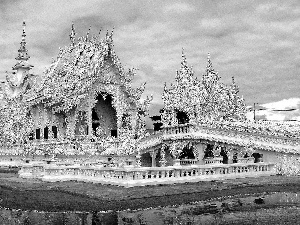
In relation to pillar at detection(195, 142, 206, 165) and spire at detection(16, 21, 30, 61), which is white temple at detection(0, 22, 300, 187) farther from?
spire at detection(16, 21, 30, 61)

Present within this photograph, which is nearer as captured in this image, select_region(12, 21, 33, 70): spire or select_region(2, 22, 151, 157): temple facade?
select_region(2, 22, 151, 157): temple facade

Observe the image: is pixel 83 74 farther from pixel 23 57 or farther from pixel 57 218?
pixel 57 218

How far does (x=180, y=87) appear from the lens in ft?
101

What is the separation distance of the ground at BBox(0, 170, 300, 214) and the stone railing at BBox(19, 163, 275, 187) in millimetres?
560

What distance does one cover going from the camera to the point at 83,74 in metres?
32.5

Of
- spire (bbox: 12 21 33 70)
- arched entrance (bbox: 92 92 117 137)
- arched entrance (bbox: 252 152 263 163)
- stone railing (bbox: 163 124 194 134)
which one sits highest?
spire (bbox: 12 21 33 70)

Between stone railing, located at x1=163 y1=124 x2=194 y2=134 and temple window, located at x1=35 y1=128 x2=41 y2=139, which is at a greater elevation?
temple window, located at x1=35 y1=128 x2=41 y2=139

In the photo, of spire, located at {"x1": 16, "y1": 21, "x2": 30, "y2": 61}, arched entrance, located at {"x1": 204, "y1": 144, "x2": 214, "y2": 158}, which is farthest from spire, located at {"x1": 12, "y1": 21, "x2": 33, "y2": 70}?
arched entrance, located at {"x1": 204, "y1": 144, "x2": 214, "y2": 158}

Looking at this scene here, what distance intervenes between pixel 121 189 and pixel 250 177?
22.2 feet

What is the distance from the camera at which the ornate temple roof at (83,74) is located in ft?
106

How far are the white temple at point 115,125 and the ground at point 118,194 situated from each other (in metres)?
2.81

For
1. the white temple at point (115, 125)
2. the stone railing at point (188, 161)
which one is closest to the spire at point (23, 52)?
the white temple at point (115, 125)

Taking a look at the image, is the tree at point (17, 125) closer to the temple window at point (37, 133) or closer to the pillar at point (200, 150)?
the temple window at point (37, 133)

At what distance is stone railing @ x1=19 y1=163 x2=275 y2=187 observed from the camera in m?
15.4
